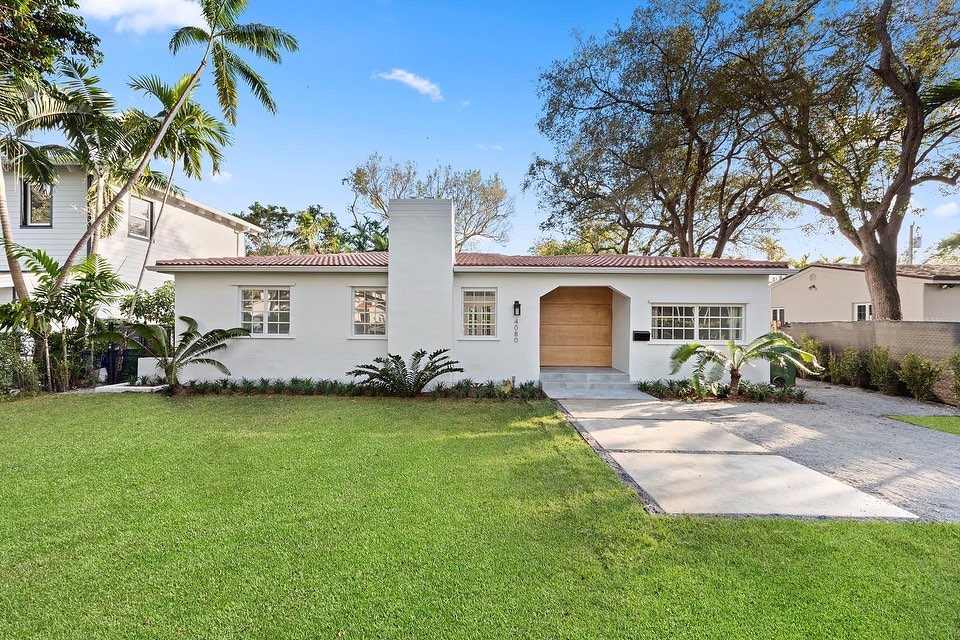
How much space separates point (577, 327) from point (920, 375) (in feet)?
25.5

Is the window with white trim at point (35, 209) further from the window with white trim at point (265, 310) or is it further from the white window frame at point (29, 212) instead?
the window with white trim at point (265, 310)

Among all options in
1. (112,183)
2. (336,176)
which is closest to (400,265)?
(112,183)

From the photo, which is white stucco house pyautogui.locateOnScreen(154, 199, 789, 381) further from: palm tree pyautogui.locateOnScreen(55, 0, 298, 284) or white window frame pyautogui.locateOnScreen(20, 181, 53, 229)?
white window frame pyautogui.locateOnScreen(20, 181, 53, 229)

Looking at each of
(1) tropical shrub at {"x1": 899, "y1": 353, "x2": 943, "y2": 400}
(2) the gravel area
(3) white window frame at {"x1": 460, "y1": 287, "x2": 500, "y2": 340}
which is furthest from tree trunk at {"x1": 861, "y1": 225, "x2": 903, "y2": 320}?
(3) white window frame at {"x1": 460, "y1": 287, "x2": 500, "y2": 340}

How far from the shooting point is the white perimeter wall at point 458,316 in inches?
398

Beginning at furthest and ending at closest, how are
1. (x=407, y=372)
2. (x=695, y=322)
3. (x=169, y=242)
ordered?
(x=169, y=242), (x=695, y=322), (x=407, y=372)

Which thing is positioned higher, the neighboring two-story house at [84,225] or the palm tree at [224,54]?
the palm tree at [224,54]

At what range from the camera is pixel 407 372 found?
9.40m

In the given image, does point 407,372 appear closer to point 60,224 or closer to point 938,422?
point 938,422

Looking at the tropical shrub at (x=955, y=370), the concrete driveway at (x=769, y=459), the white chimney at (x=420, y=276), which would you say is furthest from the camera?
the white chimney at (x=420, y=276)

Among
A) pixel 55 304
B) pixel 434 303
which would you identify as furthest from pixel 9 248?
pixel 434 303

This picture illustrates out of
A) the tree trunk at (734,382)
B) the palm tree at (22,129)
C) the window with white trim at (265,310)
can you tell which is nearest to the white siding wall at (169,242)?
the palm tree at (22,129)

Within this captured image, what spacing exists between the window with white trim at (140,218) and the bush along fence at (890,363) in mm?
22388

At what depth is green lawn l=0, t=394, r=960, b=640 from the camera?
7.47 ft
